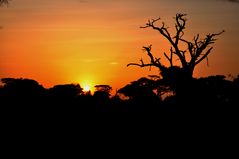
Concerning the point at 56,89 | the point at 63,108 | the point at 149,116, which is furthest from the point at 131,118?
the point at 56,89

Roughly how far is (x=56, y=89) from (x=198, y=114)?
16.1 m

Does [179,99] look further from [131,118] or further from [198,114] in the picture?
[131,118]

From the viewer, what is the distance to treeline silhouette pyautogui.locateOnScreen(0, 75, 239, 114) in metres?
36.6

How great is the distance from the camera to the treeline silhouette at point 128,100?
3656 centimetres

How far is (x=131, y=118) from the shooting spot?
111 ft

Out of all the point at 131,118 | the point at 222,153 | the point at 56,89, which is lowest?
the point at 222,153

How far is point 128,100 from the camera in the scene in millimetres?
44094

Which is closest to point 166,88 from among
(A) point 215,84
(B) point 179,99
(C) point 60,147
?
(A) point 215,84

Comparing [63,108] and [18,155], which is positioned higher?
[63,108]

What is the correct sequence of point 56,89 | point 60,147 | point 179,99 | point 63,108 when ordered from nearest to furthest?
point 60,147 → point 63,108 → point 179,99 → point 56,89

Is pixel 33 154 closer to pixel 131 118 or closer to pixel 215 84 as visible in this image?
pixel 131 118

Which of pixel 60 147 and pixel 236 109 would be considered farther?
pixel 236 109

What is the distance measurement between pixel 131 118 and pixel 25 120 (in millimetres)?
7479

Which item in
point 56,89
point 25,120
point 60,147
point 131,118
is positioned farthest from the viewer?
point 56,89
